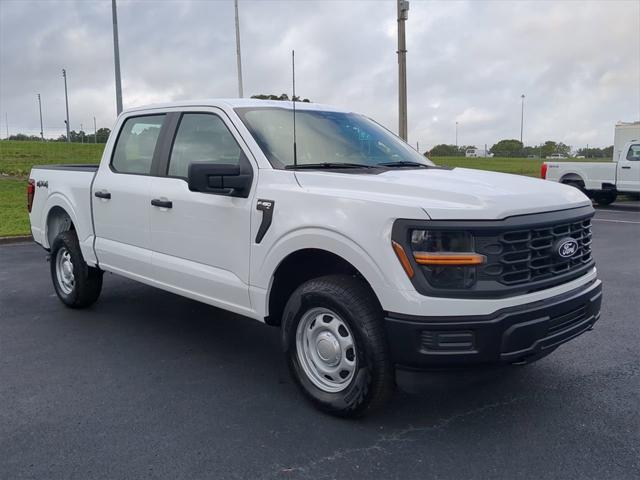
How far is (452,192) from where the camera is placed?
3354 millimetres

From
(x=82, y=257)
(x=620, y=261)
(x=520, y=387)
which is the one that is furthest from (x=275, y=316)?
(x=620, y=261)

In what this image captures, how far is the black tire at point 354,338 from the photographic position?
3.45 metres

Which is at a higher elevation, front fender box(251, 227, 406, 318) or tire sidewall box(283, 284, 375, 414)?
front fender box(251, 227, 406, 318)

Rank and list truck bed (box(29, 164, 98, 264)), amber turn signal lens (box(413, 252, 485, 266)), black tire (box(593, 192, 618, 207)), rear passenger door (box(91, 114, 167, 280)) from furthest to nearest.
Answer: black tire (box(593, 192, 618, 207)), truck bed (box(29, 164, 98, 264)), rear passenger door (box(91, 114, 167, 280)), amber turn signal lens (box(413, 252, 485, 266))

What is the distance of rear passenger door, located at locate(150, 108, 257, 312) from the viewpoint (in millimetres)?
4234

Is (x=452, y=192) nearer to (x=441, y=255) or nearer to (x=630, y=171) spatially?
(x=441, y=255)

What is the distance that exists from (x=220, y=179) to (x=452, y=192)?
A: 4.86ft

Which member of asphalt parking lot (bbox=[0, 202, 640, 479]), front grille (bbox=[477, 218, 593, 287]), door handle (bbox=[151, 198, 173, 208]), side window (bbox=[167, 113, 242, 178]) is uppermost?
side window (bbox=[167, 113, 242, 178])

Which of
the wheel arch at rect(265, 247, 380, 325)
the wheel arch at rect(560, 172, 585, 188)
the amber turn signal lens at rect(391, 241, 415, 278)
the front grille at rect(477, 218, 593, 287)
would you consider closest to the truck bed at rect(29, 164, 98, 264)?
the wheel arch at rect(265, 247, 380, 325)

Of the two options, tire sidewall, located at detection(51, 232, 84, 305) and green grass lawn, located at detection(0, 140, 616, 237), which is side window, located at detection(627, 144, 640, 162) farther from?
tire sidewall, located at detection(51, 232, 84, 305)

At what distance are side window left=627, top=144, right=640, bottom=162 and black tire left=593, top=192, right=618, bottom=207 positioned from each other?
46.2 inches

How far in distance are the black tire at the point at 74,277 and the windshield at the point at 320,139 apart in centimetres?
256

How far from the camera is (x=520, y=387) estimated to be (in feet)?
13.9

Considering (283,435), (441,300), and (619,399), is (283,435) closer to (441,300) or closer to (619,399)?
(441,300)
